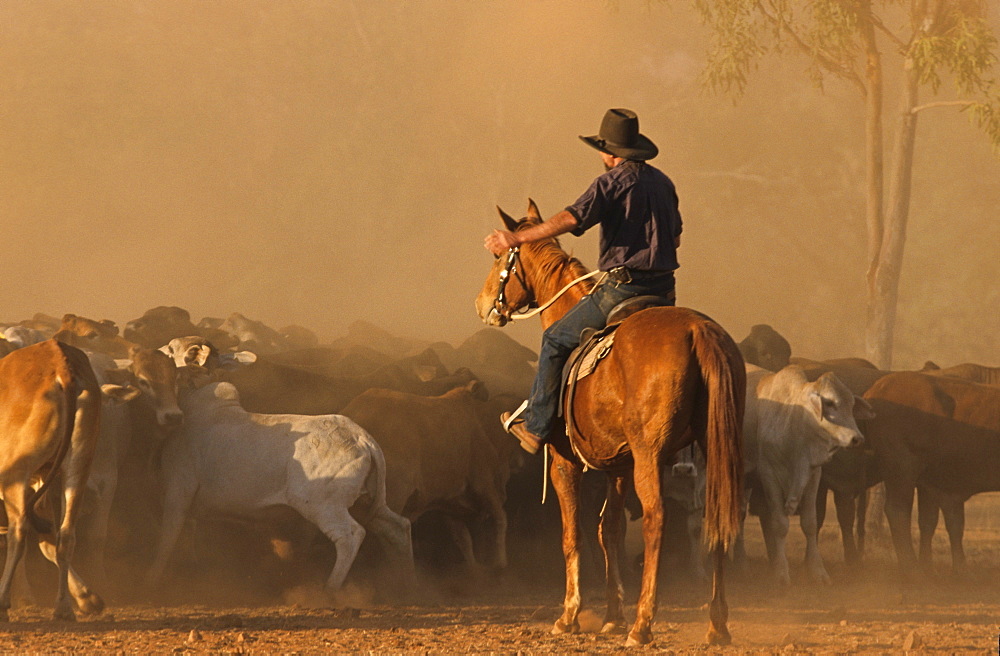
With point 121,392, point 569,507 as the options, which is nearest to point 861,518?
point 569,507

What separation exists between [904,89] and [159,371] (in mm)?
16097

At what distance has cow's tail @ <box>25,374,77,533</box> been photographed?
8.82 m

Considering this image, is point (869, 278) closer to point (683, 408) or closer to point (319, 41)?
point (683, 408)

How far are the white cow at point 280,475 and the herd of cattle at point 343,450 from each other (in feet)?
0.05

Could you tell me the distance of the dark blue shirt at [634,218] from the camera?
835 cm

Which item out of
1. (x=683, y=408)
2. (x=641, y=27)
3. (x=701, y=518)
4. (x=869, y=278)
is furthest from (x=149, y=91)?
(x=683, y=408)

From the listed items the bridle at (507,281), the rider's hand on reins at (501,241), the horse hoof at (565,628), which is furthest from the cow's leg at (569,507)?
the rider's hand on reins at (501,241)

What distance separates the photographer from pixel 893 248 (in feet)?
76.7

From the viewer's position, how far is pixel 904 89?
23203 mm

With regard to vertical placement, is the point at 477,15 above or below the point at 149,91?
above

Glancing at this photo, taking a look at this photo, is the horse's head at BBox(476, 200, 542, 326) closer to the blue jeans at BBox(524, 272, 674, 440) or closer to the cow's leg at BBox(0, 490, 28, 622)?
the blue jeans at BBox(524, 272, 674, 440)

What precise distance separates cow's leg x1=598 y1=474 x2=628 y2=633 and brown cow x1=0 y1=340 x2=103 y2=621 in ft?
11.2

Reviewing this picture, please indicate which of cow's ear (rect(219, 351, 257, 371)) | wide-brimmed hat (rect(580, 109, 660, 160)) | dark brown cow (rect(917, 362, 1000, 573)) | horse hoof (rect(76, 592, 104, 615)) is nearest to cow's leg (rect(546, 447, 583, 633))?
wide-brimmed hat (rect(580, 109, 660, 160))

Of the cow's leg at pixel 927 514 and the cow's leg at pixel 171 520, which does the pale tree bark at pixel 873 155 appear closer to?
the cow's leg at pixel 927 514
